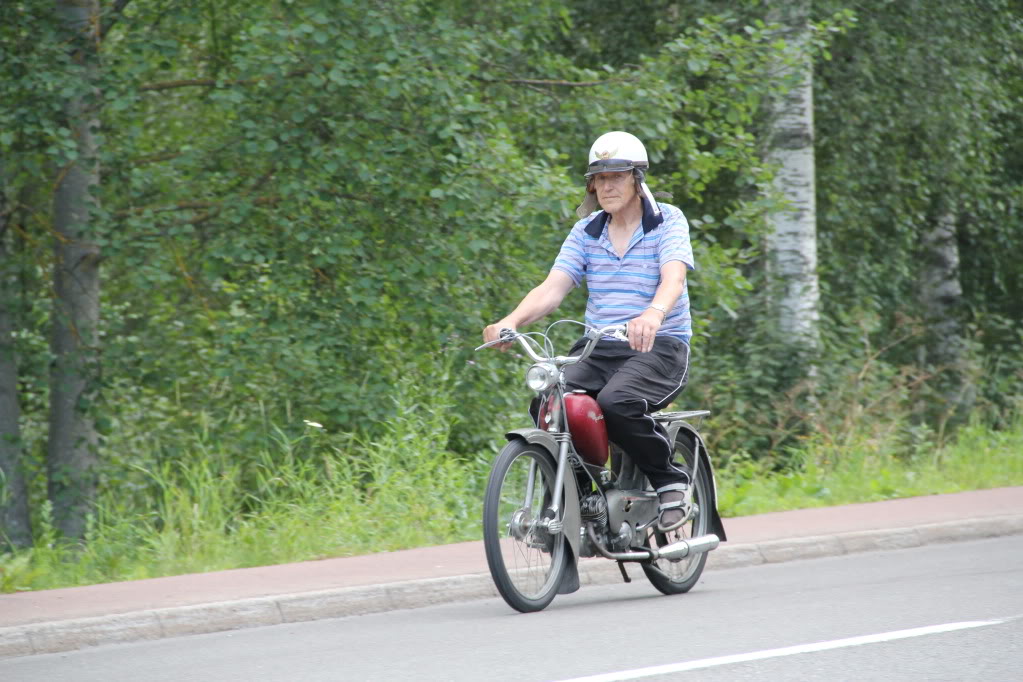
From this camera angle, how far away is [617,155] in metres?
6.46

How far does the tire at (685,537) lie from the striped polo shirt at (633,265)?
73cm

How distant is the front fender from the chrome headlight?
20 centimetres

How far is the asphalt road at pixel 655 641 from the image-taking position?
504 cm

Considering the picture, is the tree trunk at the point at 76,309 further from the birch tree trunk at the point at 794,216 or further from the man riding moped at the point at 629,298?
the birch tree trunk at the point at 794,216

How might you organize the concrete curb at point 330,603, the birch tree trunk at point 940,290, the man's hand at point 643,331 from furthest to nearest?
the birch tree trunk at point 940,290 < the concrete curb at point 330,603 < the man's hand at point 643,331

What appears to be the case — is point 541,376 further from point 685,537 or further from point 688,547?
point 685,537

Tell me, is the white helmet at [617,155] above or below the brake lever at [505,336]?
above

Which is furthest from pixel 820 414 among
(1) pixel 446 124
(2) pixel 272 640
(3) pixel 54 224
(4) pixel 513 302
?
(2) pixel 272 640

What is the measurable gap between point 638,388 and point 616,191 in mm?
932

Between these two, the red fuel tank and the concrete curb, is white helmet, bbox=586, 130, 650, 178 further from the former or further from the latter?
the concrete curb

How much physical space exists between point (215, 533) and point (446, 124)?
403cm

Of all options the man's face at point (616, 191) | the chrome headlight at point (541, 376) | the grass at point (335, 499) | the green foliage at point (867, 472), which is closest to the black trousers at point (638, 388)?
the chrome headlight at point (541, 376)

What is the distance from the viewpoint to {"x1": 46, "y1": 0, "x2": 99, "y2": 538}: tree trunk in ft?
36.5

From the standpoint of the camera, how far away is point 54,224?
1221 cm
